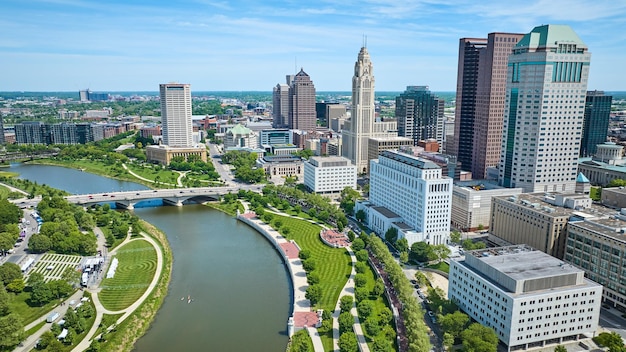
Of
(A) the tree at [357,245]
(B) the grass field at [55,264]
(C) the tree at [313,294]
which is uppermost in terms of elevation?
(A) the tree at [357,245]

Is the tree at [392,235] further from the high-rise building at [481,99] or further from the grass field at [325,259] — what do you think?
the high-rise building at [481,99]

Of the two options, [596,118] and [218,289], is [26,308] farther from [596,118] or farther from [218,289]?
[596,118]

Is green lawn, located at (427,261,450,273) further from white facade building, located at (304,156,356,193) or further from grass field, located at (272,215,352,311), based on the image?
white facade building, located at (304,156,356,193)

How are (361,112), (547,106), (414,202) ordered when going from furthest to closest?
(361,112), (547,106), (414,202)

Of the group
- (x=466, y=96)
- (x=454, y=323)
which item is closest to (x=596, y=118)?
(x=466, y=96)

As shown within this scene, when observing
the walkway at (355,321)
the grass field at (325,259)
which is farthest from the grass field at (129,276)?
the walkway at (355,321)

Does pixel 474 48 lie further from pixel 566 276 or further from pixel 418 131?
pixel 566 276
